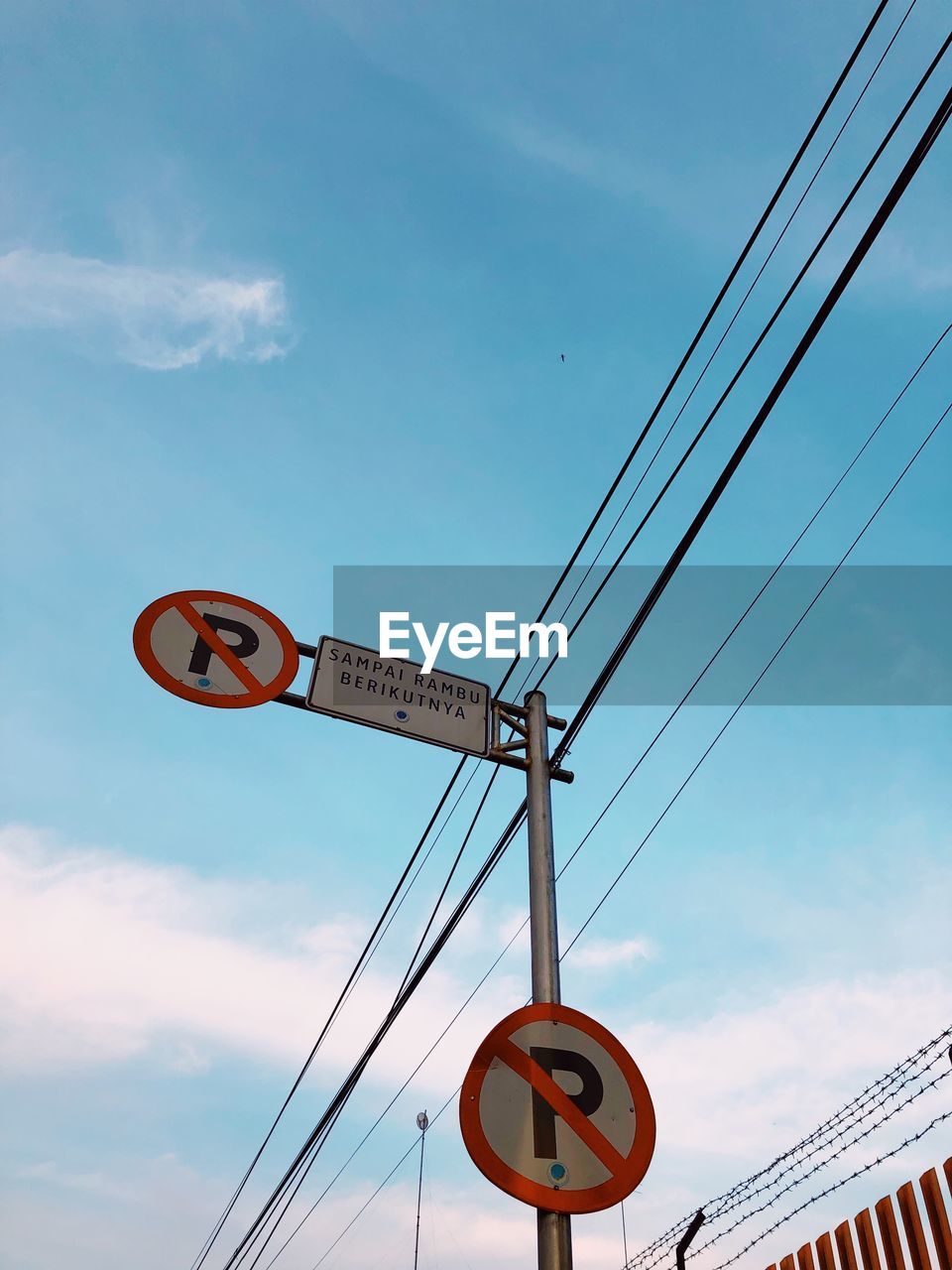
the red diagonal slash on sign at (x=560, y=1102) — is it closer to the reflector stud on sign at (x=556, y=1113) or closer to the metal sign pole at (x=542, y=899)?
the reflector stud on sign at (x=556, y=1113)

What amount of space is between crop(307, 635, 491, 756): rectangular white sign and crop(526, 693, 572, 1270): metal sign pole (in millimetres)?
262

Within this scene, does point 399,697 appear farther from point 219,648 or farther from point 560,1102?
point 560,1102

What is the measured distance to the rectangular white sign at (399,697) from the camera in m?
4.81

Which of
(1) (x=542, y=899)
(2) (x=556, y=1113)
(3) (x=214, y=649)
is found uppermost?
(3) (x=214, y=649)

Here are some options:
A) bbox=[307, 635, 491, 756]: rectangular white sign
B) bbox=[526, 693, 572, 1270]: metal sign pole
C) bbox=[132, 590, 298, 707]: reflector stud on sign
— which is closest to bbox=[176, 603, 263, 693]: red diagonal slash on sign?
bbox=[132, 590, 298, 707]: reflector stud on sign

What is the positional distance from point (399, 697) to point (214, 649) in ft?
3.02

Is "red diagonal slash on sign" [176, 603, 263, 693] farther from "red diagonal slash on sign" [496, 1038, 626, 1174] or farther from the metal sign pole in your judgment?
"red diagonal slash on sign" [496, 1038, 626, 1174]

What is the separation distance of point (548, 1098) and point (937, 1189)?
116 inches

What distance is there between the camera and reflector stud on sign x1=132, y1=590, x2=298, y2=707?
177 inches

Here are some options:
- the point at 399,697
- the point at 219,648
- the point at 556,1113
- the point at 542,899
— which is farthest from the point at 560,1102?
the point at 219,648

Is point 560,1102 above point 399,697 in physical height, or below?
below

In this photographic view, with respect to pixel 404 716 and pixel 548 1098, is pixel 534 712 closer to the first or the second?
pixel 404 716

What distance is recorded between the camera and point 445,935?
6.78m

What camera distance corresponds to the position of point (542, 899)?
410 cm
